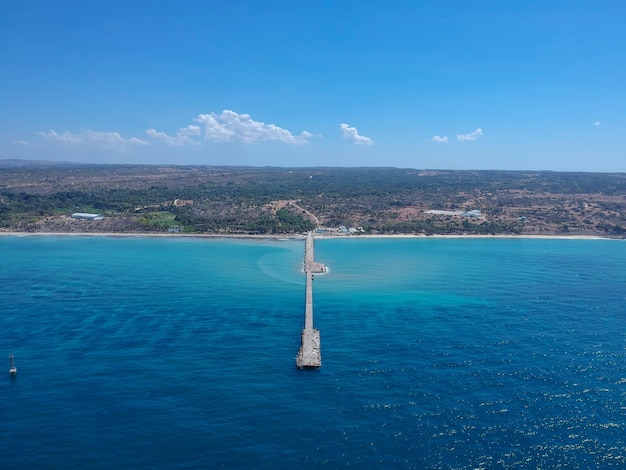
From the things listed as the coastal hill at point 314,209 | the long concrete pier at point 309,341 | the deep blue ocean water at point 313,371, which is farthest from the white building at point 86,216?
the long concrete pier at point 309,341

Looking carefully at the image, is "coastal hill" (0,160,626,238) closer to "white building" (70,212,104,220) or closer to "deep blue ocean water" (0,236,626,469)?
"white building" (70,212,104,220)

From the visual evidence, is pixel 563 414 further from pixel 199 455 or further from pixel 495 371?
pixel 199 455

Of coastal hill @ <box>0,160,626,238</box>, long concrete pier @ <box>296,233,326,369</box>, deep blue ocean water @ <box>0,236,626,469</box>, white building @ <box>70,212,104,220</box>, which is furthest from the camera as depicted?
white building @ <box>70,212,104,220</box>

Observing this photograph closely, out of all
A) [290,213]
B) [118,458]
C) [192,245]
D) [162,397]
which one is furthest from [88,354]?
[290,213]

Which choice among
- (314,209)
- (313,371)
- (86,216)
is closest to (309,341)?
(313,371)

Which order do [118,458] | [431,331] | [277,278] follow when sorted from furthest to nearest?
[277,278] < [431,331] < [118,458]

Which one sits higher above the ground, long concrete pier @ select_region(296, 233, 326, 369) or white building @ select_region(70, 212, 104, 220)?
white building @ select_region(70, 212, 104, 220)

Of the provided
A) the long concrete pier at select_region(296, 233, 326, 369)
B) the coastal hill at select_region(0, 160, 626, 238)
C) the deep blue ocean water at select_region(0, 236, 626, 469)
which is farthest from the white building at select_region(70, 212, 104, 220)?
the long concrete pier at select_region(296, 233, 326, 369)

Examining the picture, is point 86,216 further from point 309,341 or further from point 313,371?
point 313,371
